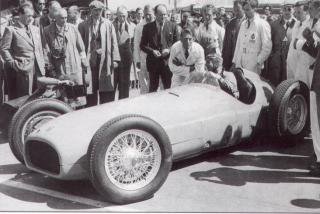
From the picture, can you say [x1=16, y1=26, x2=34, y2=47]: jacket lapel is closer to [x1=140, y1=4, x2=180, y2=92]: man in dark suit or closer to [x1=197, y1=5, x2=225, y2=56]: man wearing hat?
[x1=140, y1=4, x2=180, y2=92]: man in dark suit

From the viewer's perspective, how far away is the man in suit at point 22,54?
6508mm

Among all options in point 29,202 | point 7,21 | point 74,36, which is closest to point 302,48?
point 74,36

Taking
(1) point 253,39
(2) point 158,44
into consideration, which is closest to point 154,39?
(2) point 158,44

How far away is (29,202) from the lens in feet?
→ 14.0

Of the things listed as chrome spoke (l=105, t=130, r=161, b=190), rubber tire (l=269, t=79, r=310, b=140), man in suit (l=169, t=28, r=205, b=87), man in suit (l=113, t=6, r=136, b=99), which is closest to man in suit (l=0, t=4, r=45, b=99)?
man in suit (l=113, t=6, r=136, b=99)

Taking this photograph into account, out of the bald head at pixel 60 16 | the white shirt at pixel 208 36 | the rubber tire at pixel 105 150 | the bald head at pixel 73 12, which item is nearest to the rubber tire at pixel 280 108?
the rubber tire at pixel 105 150

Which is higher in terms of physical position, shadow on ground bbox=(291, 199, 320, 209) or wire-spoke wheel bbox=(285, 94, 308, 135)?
wire-spoke wheel bbox=(285, 94, 308, 135)

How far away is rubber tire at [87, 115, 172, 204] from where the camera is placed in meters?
3.98

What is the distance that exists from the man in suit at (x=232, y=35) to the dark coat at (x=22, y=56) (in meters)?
2.78

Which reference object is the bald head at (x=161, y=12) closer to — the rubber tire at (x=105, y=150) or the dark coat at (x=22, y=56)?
Result: the dark coat at (x=22, y=56)

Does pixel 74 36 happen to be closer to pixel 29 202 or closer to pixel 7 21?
pixel 7 21

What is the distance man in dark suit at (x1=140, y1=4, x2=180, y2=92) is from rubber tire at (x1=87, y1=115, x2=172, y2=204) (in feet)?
10.4

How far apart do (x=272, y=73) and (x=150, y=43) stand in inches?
76.6

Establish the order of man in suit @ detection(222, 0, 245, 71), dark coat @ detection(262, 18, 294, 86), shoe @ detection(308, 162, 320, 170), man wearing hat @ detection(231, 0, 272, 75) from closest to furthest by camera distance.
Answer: shoe @ detection(308, 162, 320, 170) < man wearing hat @ detection(231, 0, 272, 75) < dark coat @ detection(262, 18, 294, 86) < man in suit @ detection(222, 0, 245, 71)
